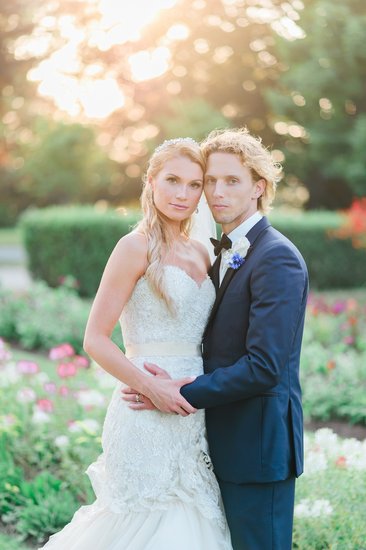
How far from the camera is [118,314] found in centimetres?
304

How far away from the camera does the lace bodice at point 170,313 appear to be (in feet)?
10.2

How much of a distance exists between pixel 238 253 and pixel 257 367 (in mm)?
474

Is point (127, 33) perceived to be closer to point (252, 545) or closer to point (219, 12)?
point (252, 545)

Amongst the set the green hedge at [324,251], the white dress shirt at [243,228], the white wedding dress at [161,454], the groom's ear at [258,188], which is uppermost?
the groom's ear at [258,188]

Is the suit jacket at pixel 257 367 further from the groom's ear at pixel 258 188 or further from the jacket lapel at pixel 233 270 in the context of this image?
the groom's ear at pixel 258 188

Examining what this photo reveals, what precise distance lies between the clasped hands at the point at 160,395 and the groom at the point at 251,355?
0.04 metres

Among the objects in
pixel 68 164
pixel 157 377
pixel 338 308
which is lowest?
pixel 68 164

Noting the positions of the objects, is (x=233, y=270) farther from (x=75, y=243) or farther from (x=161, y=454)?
(x=75, y=243)

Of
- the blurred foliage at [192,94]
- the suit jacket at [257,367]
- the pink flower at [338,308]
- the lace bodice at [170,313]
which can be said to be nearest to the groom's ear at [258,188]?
the suit jacket at [257,367]

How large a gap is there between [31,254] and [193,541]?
556 inches

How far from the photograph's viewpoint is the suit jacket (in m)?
2.79

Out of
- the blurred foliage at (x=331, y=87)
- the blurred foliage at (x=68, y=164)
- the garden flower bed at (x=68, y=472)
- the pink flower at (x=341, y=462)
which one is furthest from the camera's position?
the blurred foliage at (x=68, y=164)

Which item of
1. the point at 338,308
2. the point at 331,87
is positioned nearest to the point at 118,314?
the point at 338,308

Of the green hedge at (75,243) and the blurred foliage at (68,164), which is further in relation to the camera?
the blurred foliage at (68,164)
